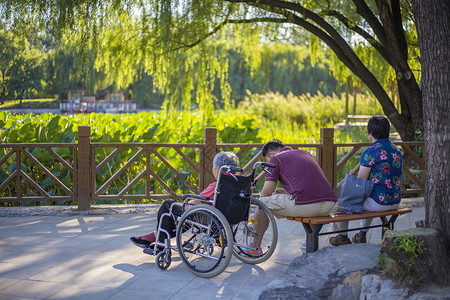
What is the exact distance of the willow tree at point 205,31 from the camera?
8250 mm

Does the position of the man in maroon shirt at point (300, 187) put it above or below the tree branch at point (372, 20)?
→ below

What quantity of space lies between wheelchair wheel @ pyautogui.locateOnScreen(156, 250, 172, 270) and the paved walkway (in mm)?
78

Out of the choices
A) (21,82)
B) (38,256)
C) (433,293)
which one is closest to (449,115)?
(433,293)

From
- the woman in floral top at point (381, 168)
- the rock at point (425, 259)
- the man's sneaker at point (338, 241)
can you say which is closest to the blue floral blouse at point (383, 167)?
the woman in floral top at point (381, 168)

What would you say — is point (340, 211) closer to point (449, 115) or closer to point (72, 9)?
point (449, 115)

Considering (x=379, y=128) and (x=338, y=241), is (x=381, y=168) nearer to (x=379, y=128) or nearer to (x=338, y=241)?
(x=379, y=128)

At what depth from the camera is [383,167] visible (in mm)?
4773

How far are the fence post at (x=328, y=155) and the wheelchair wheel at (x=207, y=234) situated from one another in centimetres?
350

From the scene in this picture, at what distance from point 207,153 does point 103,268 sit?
121 inches

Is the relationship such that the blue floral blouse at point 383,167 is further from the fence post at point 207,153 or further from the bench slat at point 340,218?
the fence post at point 207,153

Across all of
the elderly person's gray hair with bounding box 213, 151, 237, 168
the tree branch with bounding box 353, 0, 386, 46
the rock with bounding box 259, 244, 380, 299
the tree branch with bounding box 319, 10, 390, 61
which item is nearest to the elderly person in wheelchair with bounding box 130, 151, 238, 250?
the elderly person's gray hair with bounding box 213, 151, 237, 168

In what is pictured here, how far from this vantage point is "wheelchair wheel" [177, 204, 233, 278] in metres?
4.23

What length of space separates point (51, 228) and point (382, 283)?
4129 millimetres

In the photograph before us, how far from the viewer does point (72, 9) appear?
26.3ft
